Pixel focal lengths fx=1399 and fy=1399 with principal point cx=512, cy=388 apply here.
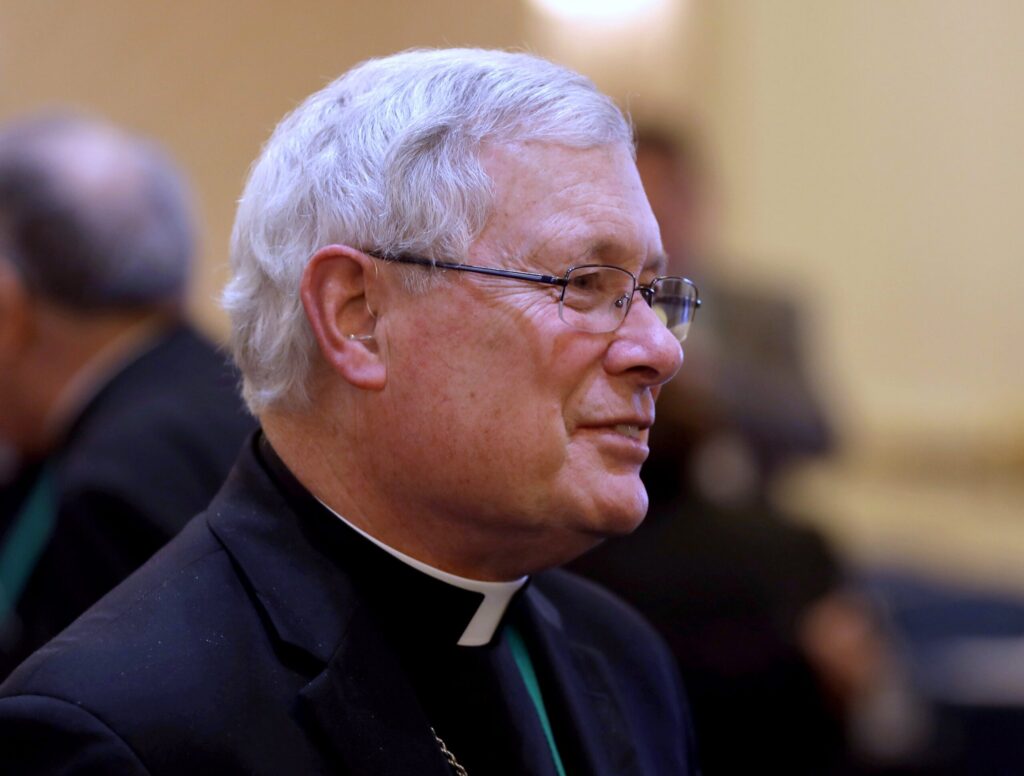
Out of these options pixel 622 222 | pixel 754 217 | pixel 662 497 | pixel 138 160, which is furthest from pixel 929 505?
pixel 622 222

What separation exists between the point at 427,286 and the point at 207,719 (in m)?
0.61

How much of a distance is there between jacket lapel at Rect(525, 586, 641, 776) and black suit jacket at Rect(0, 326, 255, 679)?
0.84 metres

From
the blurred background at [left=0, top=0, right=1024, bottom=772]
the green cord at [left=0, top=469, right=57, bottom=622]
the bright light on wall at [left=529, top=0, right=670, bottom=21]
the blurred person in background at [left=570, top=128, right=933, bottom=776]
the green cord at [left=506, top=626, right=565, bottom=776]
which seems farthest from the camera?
the blurred background at [left=0, top=0, right=1024, bottom=772]

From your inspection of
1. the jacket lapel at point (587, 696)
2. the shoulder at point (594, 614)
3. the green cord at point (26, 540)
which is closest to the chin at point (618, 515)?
the jacket lapel at point (587, 696)

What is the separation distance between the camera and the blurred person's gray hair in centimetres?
318

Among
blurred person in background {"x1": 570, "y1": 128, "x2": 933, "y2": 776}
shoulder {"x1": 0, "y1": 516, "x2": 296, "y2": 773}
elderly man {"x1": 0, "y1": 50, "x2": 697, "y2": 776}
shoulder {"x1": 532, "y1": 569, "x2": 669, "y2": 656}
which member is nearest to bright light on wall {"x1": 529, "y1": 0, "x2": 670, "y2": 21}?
blurred person in background {"x1": 570, "y1": 128, "x2": 933, "y2": 776}

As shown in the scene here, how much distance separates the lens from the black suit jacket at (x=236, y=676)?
156cm

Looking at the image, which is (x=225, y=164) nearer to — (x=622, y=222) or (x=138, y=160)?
(x=138, y=160)

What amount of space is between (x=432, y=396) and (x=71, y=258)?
1.66 m

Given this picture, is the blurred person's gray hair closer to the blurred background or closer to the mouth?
the mouth

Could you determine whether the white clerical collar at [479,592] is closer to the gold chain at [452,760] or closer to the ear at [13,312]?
the gold chain at [452,760]

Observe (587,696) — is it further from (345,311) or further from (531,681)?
(345,311)

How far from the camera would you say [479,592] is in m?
1.93

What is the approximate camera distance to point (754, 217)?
7.84 metres
